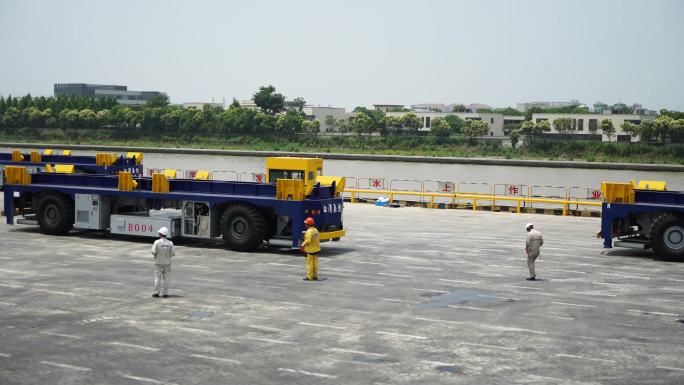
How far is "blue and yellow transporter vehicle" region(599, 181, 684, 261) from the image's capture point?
27016 mm

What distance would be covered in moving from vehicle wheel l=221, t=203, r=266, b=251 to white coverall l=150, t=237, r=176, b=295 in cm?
740

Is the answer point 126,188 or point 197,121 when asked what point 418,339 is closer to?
point 126,188

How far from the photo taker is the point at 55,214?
30.9m

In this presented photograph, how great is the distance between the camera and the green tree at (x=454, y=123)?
179875 mm

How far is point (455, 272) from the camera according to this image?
80.1 feet

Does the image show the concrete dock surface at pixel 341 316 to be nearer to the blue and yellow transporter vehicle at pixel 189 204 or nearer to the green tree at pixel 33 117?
the blue and yellow transporter vehicle at pixel 189 204

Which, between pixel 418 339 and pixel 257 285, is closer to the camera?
pixel 418 339

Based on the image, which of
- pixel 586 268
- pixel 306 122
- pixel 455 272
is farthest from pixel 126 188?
pixel 306 122

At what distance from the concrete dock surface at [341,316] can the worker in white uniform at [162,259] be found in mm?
376

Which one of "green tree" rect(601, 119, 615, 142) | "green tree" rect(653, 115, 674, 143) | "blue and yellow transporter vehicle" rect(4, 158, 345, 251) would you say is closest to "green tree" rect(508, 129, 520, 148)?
"green tree" rect(601, 119, 615, 142)

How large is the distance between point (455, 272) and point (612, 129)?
136 meters

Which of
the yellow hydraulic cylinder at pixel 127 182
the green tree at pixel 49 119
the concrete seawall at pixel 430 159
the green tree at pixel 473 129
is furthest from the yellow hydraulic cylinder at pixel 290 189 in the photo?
the green tree at pixel 49 119

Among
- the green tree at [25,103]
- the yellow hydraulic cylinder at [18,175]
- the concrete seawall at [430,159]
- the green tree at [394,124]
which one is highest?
the green tree at [25,103]

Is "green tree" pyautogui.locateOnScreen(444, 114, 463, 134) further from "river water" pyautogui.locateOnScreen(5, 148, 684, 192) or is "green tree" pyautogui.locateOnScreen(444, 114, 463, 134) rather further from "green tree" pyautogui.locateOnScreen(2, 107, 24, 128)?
"green tree" pyautogui.locateOnScreen(2, 107, 24, 128)
